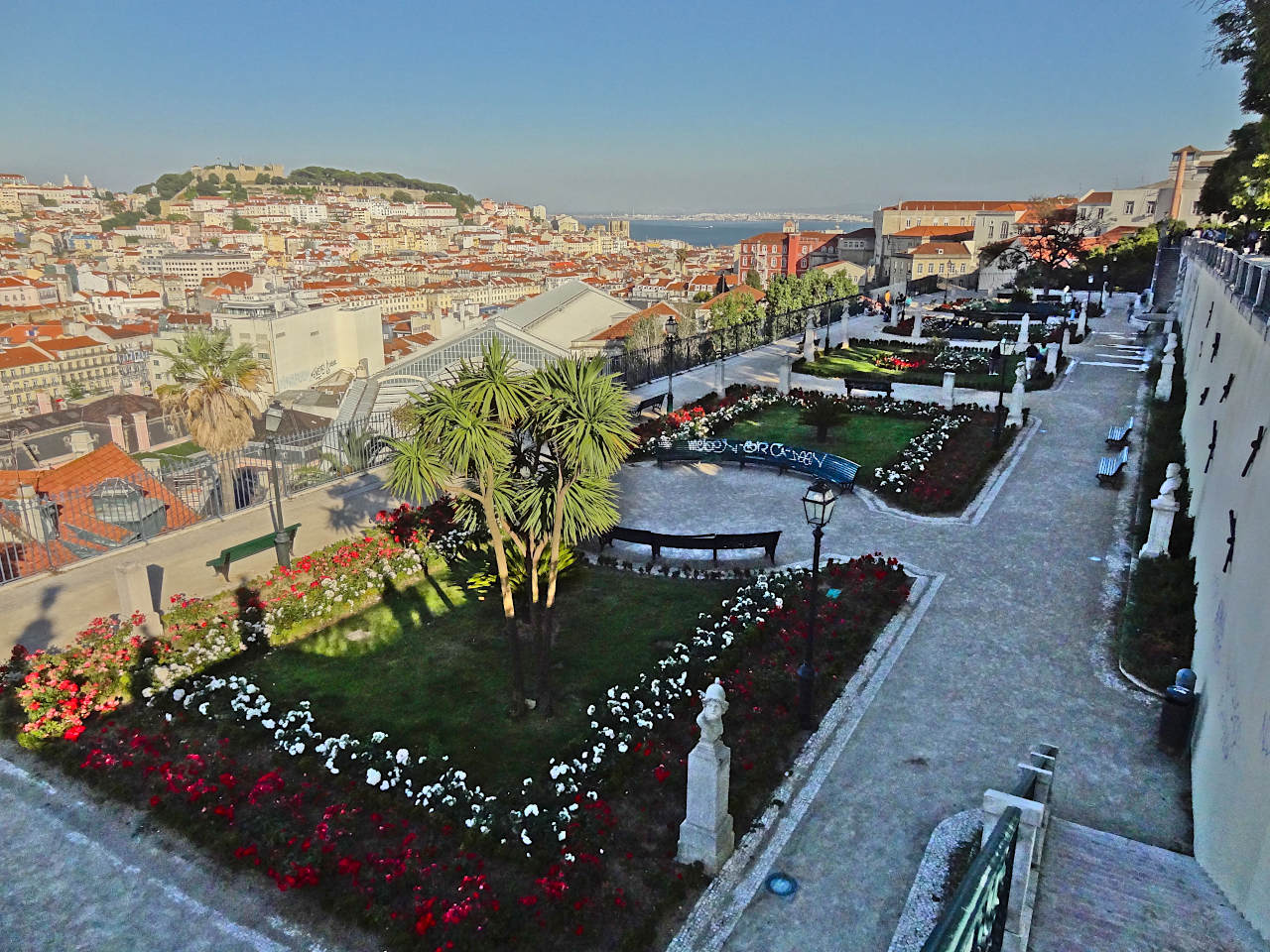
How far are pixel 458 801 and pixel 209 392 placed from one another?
22.7 metres

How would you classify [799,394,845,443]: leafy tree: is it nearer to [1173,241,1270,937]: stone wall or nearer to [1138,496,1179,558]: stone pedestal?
[1173,241,1270,937]: stone wall

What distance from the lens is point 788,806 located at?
7.04 m

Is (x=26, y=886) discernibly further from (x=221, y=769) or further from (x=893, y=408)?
(x=893, y=408)

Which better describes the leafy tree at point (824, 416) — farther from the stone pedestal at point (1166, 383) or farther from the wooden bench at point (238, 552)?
the wooden bench at point (238, 552)

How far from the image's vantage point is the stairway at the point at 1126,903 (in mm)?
5273

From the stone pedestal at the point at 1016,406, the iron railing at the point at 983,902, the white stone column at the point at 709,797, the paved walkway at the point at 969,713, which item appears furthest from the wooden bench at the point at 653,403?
the iron railing at the point at 983,902

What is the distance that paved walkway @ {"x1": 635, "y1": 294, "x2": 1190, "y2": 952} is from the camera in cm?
623

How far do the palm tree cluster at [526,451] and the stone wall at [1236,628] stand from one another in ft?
17.8

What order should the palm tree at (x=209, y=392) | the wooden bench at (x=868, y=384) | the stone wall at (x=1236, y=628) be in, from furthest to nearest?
1. the palm tree at (x=209, y=392)
2. the wooden bench at (x=868, y=384)
3. the stone wall at (x=1236, y=628)

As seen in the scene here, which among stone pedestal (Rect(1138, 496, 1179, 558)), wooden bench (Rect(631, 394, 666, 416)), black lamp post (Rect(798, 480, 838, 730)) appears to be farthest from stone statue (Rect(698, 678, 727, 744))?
wooden bench (Rect(631, 394, 666, 416))

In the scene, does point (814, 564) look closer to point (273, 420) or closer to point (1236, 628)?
point (1236, 628)

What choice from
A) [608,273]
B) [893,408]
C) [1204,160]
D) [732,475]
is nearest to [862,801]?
[732,475]

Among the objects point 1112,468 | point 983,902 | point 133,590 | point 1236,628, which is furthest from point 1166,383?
point 133,590

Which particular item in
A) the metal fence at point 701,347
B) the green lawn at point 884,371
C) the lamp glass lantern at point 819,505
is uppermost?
the lamp glass lantern at point 819,505
